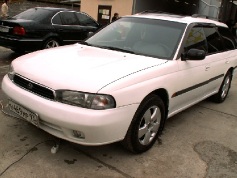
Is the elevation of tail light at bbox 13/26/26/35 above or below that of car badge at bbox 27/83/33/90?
below

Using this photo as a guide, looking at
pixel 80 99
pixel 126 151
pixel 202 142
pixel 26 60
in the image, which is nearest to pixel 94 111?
pixel 80 99

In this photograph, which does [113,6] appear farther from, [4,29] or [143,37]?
[143,37]

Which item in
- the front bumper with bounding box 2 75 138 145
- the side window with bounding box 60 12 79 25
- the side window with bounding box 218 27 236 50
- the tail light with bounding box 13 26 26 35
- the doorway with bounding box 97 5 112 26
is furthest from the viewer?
the doorway with bounding box 97 5 112 26

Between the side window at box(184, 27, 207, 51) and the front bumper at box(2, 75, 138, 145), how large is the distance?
1517 mm

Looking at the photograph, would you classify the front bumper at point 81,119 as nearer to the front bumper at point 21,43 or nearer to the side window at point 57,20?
the front bumper at point 21,43

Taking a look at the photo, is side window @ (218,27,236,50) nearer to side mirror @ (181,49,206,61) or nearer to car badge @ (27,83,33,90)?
side mirror @ (181,49,206,61)

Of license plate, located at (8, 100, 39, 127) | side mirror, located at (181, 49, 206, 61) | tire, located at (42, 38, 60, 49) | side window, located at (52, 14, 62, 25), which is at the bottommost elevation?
tire, located at (42, 38, 60, 49)

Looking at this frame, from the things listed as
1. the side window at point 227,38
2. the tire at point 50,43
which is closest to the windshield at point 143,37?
the side window at point 227,38

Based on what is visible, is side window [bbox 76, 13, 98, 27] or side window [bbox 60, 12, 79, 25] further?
side window [bbox 76, 13, 98, 27]

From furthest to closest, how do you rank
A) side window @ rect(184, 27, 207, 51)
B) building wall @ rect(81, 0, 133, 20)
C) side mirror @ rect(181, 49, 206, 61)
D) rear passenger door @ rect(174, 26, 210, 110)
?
building wall @ rect(81, 0, 133, 20)
side window @ rect(184, 27, 207, 51)
rear passenger door @ rect(174, 26, 210, 110)
side mirror @ rect(181, 49, 206, 61)

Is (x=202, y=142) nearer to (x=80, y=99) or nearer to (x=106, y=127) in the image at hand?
(x=106, y=127)

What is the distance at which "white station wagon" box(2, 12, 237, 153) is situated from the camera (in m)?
2.86

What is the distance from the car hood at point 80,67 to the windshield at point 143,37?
227 mm

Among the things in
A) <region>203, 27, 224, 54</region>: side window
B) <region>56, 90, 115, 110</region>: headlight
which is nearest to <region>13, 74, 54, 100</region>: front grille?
<region>56, 90, 115, 110</region>: headlight
